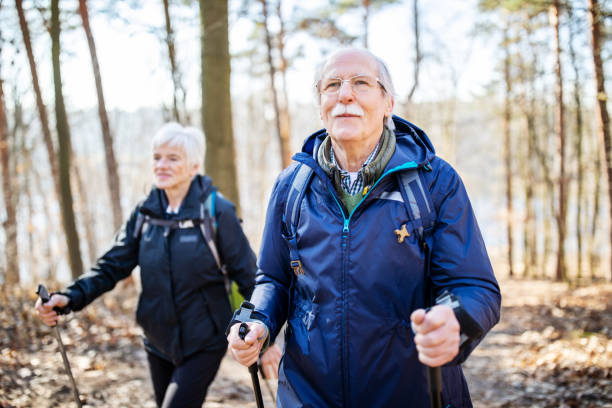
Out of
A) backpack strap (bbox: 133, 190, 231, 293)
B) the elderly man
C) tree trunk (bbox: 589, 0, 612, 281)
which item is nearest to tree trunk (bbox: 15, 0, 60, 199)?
backpack strap (bbox: 133, 190, 231, 293)

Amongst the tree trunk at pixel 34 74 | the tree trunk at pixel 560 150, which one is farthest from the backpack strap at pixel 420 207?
the tree trunk at pixel 560 150

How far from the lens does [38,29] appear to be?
9258mm

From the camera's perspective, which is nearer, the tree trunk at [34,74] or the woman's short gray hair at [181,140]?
the woman's short gray hair at [181,140]

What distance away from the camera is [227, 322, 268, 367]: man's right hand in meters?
1.67

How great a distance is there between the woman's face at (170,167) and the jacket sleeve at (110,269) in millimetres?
287

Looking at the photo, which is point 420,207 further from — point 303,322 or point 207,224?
point 207,224

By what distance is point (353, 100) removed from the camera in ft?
5.92

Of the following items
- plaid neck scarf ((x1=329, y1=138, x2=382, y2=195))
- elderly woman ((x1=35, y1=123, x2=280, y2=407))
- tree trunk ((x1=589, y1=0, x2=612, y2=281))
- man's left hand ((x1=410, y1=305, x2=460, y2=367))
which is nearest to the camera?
man's left hand ((x1=410, y1=305, x2=460, y2=367))

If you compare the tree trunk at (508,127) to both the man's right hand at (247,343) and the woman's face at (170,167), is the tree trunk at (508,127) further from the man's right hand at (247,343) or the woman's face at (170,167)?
the man's right hand at (247,343)

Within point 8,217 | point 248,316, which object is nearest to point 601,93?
point 248,316

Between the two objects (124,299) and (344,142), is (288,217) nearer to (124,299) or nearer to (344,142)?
(344,142)

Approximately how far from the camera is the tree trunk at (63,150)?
6.91 m

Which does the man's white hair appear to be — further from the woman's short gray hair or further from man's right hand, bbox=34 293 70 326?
man's right hand, bbox=34 293 70 326

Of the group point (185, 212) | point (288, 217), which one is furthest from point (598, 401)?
point (185, 212)
